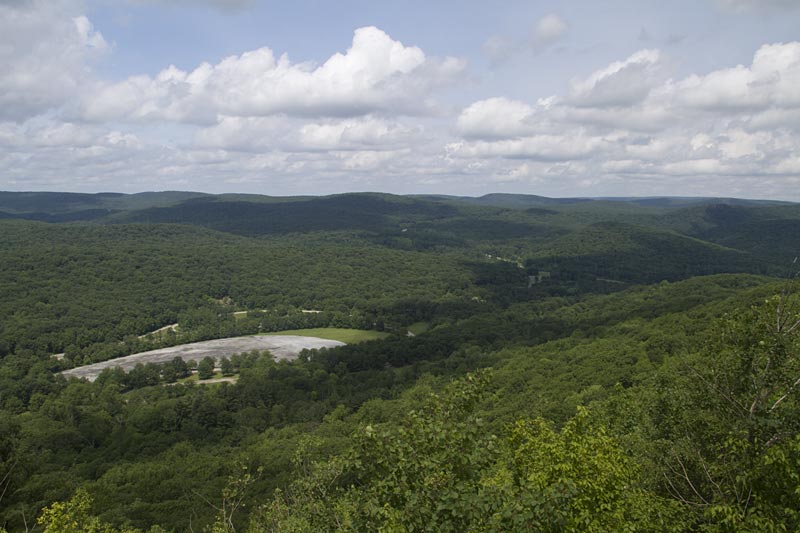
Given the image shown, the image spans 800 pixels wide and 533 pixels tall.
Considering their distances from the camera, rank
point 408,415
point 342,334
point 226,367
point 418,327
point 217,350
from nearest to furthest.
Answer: point 408,415, point 226,367, point 217,350, point 342,334, point 418,327

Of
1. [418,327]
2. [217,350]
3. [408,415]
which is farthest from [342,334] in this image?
[408,415]

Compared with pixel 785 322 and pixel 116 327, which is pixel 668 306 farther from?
pixel 116 327

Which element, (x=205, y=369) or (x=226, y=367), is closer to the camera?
(x=205, y=369)

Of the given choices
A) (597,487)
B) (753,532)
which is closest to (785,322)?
(753,532)

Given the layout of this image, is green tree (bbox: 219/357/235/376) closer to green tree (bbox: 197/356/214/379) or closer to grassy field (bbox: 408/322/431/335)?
green tree (bbox: 197/356/214/379)

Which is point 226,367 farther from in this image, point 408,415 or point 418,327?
point 408,415

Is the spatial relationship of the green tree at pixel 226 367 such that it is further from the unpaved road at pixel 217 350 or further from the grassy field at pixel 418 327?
the grassy field at pixel 418 327

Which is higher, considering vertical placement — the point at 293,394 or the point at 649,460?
the point at 649,460
